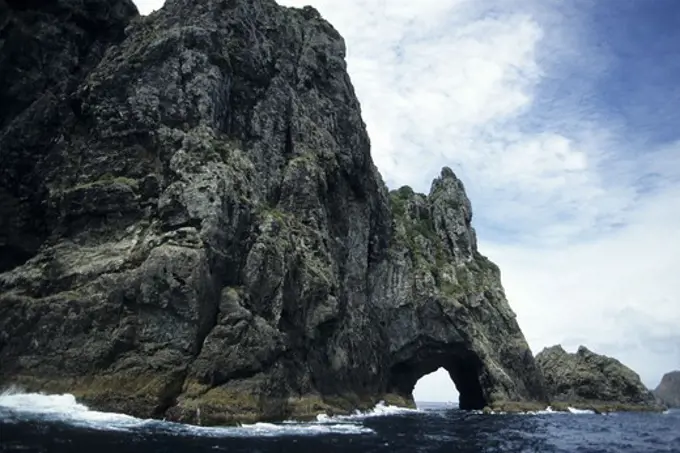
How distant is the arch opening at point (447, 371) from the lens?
320 feet

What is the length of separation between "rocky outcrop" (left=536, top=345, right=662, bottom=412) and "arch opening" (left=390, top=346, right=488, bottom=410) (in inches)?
980

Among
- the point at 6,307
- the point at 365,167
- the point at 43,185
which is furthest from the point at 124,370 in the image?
the point at 365,167

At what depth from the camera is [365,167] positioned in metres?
92.3

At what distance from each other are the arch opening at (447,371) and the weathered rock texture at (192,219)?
396 centimetres

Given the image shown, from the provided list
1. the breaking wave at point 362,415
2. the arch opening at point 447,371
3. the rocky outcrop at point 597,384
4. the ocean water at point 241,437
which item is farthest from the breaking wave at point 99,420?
the rocky outcrop at point 597,384

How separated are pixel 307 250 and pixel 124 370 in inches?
1071

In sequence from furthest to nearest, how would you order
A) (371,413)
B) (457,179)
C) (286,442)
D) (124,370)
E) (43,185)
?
1. (457,179)
2. (371,413)
3. (43,185)
4. (124,370)
5. (286,442)

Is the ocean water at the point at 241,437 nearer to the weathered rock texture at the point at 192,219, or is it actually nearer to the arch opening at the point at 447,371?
the weathered rock texture at the point at 192,219

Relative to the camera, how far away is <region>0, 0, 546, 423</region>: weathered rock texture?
161 ft

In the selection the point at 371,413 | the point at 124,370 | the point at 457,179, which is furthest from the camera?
the point at 457,179

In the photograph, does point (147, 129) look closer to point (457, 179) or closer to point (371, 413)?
point (371, 413)

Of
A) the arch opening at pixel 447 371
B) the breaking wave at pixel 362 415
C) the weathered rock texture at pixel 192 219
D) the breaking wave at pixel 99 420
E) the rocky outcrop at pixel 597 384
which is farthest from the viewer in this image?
the rocky outcrop at pixel 597 384

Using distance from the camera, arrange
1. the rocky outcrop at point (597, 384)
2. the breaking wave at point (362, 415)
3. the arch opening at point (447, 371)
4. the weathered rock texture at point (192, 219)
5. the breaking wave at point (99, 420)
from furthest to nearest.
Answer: the rocky outcrop at point (597, 384) → the arch opening at point (447, 371) → the breaking wave at point (362, 415) → the weathered rock texture at point (192, 219) → the breaking wave at point (99, 420)

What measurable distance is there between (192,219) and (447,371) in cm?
7406
